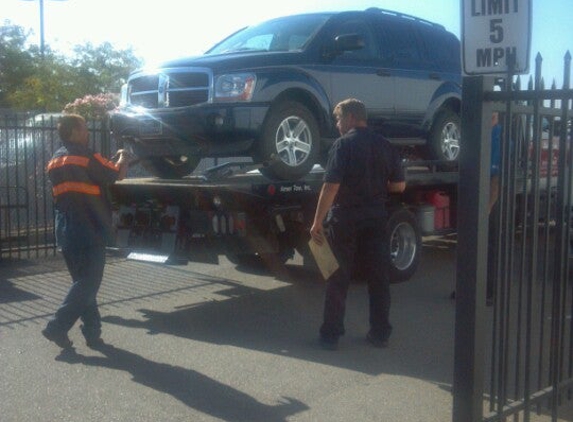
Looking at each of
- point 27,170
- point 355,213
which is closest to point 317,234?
point 355,213

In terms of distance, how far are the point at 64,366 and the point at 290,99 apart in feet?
12.8

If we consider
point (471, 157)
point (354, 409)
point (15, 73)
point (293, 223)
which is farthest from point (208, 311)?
point (15, 73)

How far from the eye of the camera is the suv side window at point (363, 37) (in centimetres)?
989

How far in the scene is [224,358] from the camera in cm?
665

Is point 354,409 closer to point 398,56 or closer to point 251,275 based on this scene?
point 251,275

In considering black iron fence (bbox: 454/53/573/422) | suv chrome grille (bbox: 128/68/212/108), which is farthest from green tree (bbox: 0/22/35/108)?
black iron fence (bbox: 454/53/573/422)

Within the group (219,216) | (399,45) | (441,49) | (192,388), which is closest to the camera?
(192,388)

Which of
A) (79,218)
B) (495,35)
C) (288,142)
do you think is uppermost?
(495,35)

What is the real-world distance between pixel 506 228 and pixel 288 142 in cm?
507

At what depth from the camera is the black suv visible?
8.66 metres

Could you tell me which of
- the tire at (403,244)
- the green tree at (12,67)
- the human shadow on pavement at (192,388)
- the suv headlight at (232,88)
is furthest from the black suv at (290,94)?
the green tree at (12,67)

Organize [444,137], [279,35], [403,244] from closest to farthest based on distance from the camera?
[279,35] < [403,244] < [444,137]

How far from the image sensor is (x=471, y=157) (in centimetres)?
390

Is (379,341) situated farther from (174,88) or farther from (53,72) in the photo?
(53,72)
